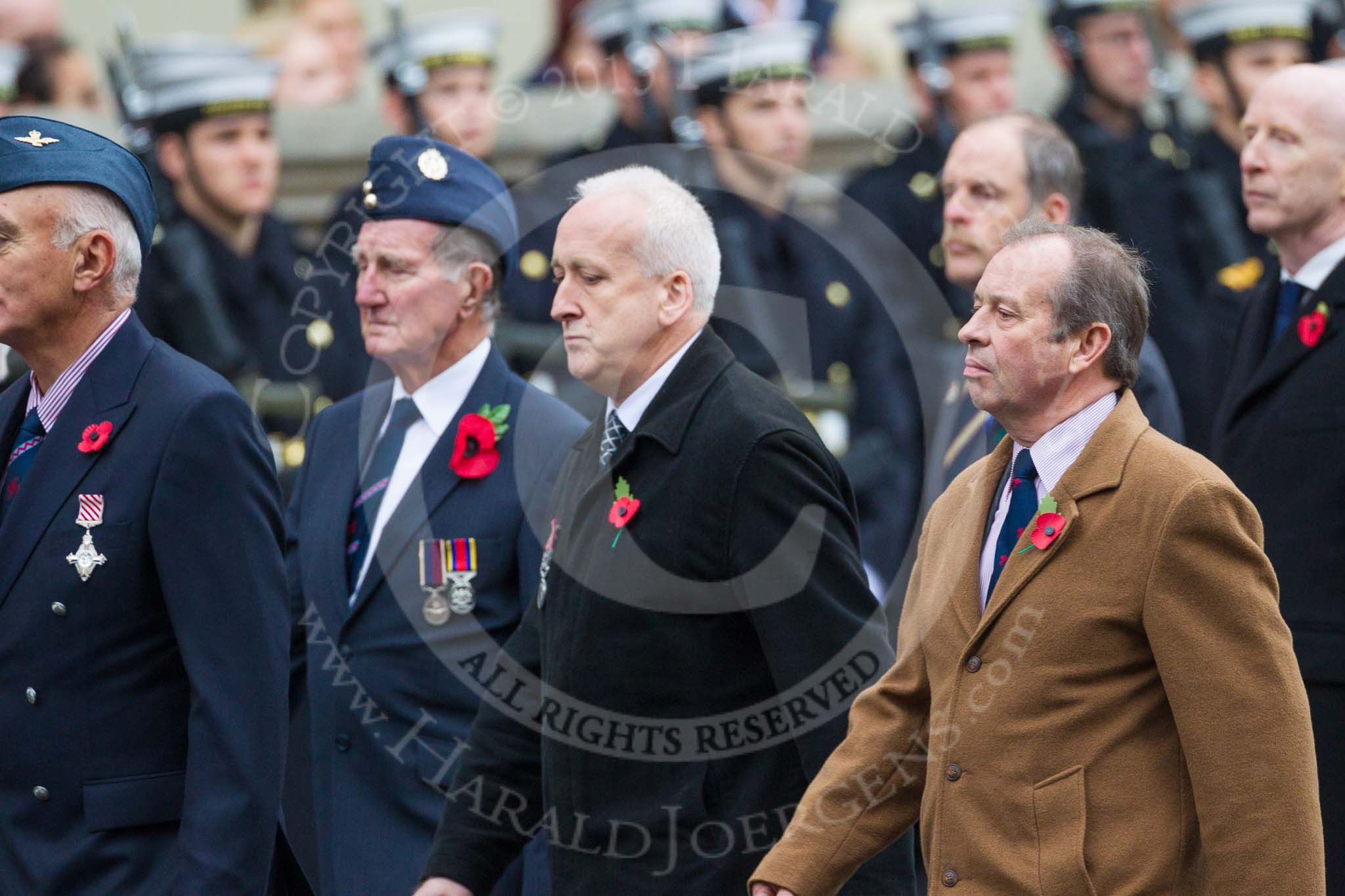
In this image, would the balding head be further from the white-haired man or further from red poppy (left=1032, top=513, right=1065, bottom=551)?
red poppy (left=1032, top=513, right=1065, bottom=551)

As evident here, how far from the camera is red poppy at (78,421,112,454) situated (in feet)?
12.4

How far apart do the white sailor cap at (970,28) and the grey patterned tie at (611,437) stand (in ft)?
17.4

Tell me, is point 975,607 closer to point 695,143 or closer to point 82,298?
point 82,298

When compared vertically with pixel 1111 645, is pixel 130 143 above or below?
above

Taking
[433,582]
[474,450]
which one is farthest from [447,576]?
[474,450]

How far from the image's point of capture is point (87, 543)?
146 inches

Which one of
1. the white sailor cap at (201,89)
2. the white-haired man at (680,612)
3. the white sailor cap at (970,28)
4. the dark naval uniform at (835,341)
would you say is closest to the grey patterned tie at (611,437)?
the white-haired man at (680,612)

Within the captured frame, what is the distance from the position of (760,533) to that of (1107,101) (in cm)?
609

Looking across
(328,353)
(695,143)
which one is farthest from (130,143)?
(695,143)

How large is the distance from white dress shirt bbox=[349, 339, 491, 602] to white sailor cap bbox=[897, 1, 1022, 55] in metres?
4.69

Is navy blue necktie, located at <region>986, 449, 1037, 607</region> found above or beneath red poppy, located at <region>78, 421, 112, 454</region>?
beneath

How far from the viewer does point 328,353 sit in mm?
7539

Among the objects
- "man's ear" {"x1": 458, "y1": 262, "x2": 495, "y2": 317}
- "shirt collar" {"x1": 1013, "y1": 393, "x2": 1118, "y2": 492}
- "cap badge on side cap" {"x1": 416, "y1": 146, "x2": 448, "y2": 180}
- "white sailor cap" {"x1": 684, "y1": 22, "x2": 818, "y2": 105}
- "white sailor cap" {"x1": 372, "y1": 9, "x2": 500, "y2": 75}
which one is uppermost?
"white sailor cap" {"x1": 372, "y1": 9, "x2": 500, "y2": 75}

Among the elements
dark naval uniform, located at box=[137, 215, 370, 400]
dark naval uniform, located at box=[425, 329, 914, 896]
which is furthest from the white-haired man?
dark naval uniform, located at box=[137, 215, 370, 400]
